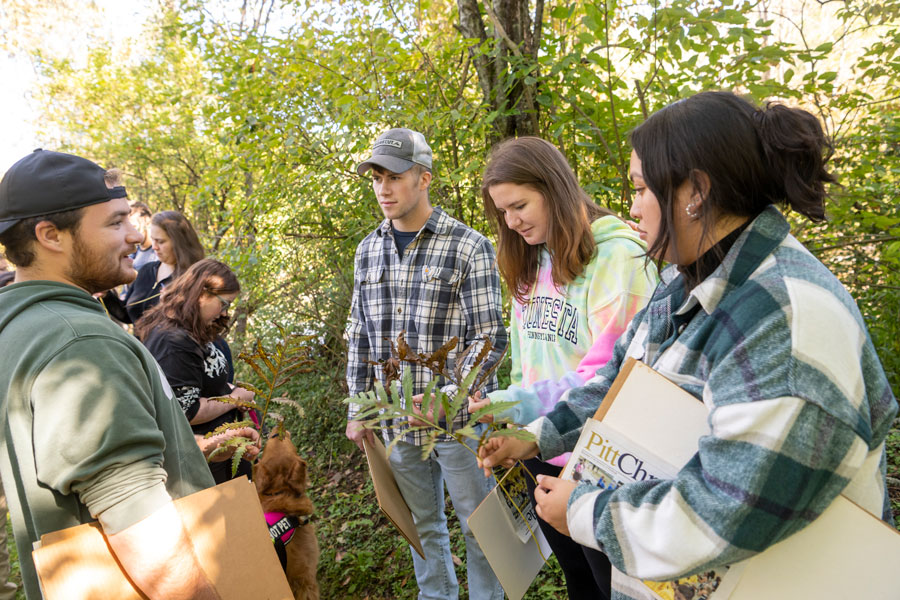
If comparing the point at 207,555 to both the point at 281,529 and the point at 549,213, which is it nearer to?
the point at 281,529

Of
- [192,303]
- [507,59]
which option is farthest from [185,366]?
[507,59]

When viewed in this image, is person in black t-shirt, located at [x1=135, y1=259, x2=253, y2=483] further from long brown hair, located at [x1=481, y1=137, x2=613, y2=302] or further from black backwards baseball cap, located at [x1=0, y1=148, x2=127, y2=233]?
long brown hair, located at [x1=481, y1=137, x2=613, y2=302]

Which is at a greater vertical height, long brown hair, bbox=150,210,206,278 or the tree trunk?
the tree trunk

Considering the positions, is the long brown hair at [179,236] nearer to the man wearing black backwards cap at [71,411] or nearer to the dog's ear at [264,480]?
the dog's ear at [264,480]

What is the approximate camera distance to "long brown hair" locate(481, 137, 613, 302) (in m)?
2.17

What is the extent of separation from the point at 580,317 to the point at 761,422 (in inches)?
46.1

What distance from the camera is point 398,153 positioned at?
9.50ft

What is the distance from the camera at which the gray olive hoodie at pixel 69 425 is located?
1.34 m

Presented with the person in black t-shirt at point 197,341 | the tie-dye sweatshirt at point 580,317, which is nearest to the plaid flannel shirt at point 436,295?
the tie-dye sweatshirt at point 580,317

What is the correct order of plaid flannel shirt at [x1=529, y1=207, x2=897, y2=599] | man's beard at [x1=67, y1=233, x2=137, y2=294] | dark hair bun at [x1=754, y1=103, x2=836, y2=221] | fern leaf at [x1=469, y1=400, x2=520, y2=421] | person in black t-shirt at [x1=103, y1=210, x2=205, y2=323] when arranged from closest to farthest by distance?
plaid flannel shirt at [x1=529, y1=207, x2=897, y2=599]
dark hair bun at [x1=754, y1=103, x2=836, y2=221]
fern leaf at [x1=469, y1=400, x2=520, y2=421]
man's beard at [x1=67, y1=233, x2=137, y2=294]
person in black t-shirt at [x1=103, y1=210, x2=205, y2=323]

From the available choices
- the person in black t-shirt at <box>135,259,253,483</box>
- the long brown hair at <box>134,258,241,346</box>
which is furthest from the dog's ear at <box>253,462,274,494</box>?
the long brown hair at <box>134,258,241,346</box>

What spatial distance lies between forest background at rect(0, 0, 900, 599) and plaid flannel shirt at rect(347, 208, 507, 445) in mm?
1333

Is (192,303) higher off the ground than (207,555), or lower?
higher

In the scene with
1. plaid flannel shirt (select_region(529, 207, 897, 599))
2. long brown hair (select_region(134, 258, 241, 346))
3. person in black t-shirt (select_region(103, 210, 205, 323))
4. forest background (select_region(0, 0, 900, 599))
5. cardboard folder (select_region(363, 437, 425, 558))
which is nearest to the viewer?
plaid flannel shirt (select_region(529, 207, 897, 599))
